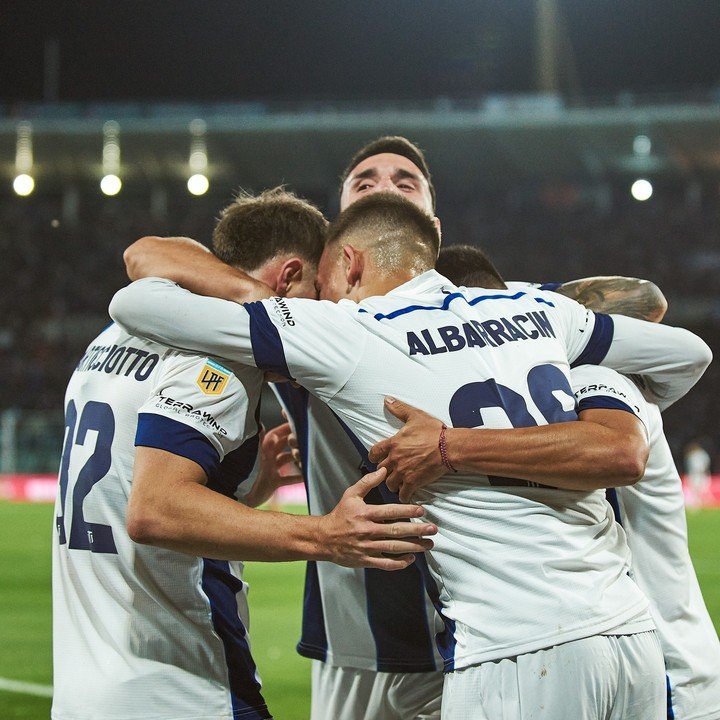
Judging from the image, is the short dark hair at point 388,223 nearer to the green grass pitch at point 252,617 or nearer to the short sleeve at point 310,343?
the short sleeve at point 310,343

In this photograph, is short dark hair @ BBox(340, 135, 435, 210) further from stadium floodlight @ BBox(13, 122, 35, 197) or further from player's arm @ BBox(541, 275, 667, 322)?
stadium floodlight @ BBox(13, 122, 35, 197)

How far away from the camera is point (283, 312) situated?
8.89ft

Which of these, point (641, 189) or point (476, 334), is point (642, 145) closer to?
point (641, 189)

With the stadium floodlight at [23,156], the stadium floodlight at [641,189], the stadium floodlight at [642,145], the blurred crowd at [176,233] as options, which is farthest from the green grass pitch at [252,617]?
the stadium floodlight at [641,189]

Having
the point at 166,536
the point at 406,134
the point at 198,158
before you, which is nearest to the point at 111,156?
the point at 198,158

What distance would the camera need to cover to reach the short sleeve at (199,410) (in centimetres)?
259

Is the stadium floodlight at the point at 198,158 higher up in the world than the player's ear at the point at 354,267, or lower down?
higher up

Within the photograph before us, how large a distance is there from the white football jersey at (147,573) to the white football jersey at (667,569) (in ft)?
3.49

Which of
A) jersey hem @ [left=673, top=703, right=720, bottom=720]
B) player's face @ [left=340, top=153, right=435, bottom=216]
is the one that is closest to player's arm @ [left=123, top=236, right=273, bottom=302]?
player's face @ [left=340, top=153, right=435, bottom=216]

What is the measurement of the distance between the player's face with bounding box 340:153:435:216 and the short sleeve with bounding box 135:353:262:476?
1920 millimetres

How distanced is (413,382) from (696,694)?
1.30 metres

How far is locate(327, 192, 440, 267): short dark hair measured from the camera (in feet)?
9.94

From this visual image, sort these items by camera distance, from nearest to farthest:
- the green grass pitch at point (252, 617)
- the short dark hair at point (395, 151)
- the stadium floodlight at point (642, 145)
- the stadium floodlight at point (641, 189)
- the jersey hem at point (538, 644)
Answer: the jersey hem at point (538, 644), the short dark hair at point (395, 151), the green grass pitch at point (252, 617), the stadium floodlight at point (642, 145), the stadium floodlight at point (641, 189)

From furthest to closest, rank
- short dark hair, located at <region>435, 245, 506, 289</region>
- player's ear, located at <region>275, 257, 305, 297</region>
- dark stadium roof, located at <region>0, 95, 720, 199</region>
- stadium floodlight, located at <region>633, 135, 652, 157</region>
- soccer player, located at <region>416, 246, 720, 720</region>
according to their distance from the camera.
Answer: stadium floodlight, located at <region>633, 135, 652, 157</region>, dark stadium roof, located at <region>0, 95, 720, 199</region>, short dark hair, located at <region>435, 245, 506, 289</region>, player's ear, located at <region>275, 257, 305, 297</region>, soccer player, located at <region>416, 246, 720, 720</region>
